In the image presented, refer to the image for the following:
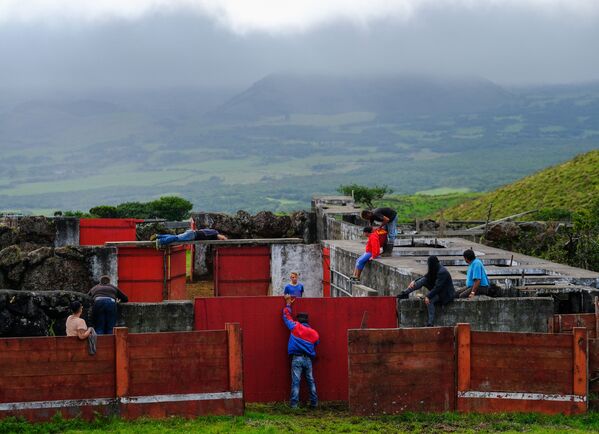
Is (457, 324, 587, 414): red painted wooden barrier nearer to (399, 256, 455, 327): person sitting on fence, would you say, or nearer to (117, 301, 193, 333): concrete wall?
(399, 256, 455, 327): person sitting on fence

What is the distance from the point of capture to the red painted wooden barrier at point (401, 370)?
1755 cm

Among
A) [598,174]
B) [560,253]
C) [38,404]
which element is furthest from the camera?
[598,174]

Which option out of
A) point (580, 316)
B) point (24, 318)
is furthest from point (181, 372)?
point (580, 316)

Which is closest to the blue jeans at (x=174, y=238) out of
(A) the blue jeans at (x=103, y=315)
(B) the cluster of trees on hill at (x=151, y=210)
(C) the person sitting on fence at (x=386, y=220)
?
(C) the person sitting on fence at (x=386, y=220)

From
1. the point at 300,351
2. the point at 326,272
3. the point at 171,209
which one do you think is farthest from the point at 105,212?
the point at 300,351

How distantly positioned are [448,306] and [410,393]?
8.37ft

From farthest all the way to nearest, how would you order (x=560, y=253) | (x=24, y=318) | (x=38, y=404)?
(x=560, y=253), (x=24, y=318), (x=38, y=404)

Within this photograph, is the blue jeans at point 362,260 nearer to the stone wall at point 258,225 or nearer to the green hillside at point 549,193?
the stone wall at point 258,225

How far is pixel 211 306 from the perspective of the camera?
19.2m

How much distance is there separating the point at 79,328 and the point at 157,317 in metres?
2.36

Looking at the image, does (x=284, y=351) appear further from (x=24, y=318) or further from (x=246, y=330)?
(x=24, y=318)

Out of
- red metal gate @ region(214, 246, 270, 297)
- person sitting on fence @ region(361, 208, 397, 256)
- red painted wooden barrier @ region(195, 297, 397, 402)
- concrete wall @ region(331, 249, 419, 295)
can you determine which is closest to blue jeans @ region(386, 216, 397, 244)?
person sitting on fence @ region(361, 208, 397, 256)

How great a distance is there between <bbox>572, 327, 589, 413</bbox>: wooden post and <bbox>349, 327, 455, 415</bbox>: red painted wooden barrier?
181 cm

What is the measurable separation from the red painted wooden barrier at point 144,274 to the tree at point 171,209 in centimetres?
2816
